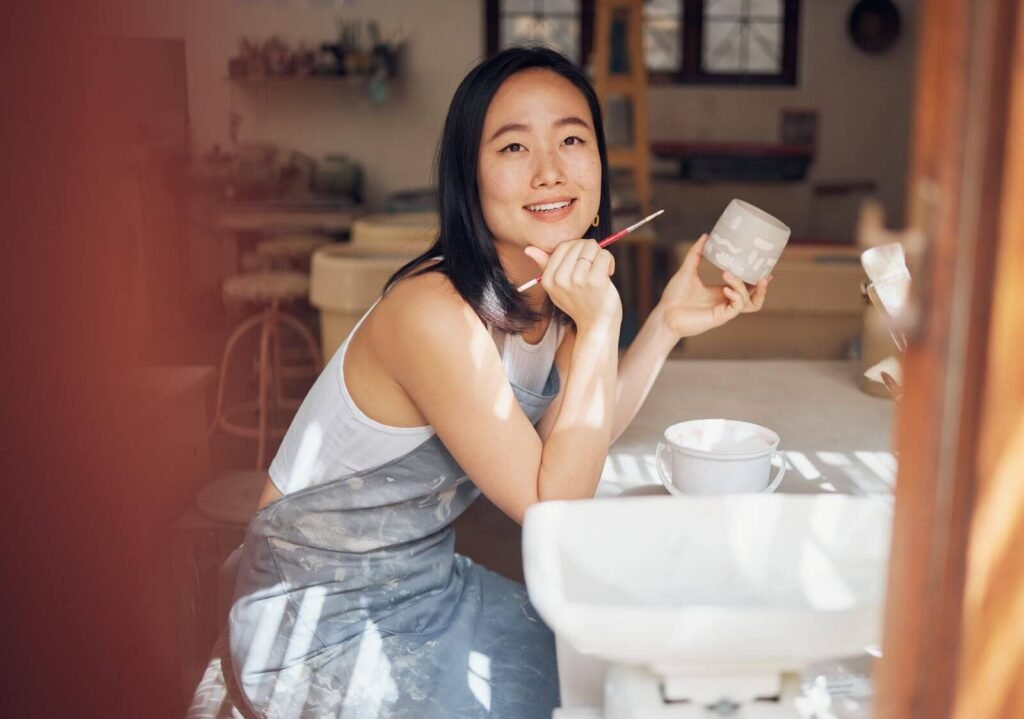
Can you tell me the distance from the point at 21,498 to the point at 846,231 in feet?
21.0

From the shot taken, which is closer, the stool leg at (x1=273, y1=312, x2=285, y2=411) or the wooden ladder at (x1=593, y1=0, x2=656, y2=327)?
the stool leg at (x1=273, y1=312, x2=285, y2=411)

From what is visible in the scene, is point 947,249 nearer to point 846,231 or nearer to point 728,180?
point 728,180

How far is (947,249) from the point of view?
1.62 ft

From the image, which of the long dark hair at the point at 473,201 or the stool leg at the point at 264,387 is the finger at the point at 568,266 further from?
the stool leg at the point at 264,387

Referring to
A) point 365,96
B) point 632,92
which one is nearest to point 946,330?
point 632,92

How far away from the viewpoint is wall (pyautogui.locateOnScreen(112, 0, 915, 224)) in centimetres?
623

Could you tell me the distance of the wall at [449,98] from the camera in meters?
6.23

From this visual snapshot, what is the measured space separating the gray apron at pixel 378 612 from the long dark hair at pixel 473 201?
127 millimetres

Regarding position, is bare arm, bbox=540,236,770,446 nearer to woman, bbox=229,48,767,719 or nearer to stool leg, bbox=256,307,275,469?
woman, bbox=229,48,767,719

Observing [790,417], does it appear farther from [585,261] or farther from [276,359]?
[276,359]

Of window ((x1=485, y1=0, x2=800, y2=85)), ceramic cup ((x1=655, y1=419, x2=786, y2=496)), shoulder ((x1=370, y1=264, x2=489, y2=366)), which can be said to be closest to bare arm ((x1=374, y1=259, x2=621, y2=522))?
shoulder ((x1=370, y1=264, x2=489, y2=366))

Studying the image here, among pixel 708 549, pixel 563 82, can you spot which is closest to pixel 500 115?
pixel 563 82

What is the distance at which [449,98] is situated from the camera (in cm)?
652

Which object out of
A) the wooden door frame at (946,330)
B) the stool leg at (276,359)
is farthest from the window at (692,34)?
the wooden door frame at (946,330)
